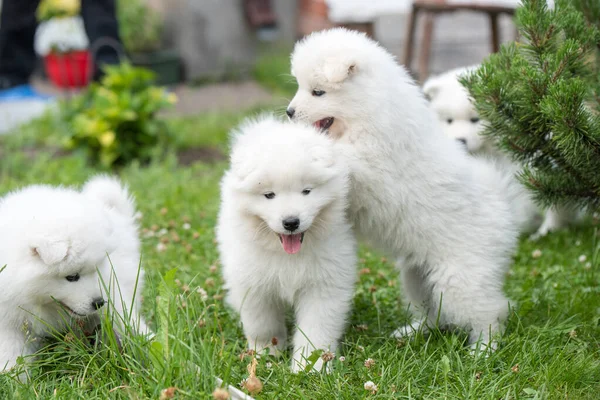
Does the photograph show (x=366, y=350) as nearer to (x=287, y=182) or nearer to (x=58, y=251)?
(x=287, y=182)

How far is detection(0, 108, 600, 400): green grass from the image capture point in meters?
2.80

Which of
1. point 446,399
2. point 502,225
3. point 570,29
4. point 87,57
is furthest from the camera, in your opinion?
point 87,57

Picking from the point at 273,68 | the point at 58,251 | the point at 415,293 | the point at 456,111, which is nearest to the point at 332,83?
the point at 415,293

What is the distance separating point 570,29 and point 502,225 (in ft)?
Answer: 3.03

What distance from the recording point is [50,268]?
2875 millimetres

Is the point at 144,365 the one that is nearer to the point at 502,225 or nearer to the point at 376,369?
the point at 376,369

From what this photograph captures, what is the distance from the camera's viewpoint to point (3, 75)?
9062 mm

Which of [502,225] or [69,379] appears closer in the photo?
[69,379]

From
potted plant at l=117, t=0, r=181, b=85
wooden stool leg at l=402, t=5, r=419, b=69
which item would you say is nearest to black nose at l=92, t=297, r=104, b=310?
wooden stool leg at l=402, t=5, r=419, b=69

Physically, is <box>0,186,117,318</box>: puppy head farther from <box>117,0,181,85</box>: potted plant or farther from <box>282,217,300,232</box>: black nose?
<box>117,0,181,85</box>: potted plant

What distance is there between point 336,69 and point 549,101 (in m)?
0.89

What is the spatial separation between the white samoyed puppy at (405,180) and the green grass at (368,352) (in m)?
0.22

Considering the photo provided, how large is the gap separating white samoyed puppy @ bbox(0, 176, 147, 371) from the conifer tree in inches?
68.7

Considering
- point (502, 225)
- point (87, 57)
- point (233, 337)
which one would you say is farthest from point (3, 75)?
point (502, 225)
